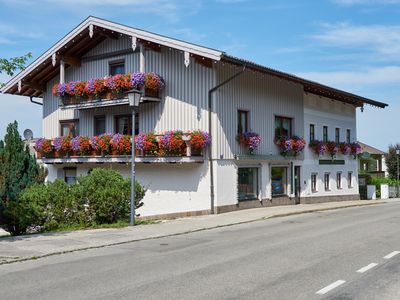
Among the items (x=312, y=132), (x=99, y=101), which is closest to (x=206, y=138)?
(x=99, y=101)

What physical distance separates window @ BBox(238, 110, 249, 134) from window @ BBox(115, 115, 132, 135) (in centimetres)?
521

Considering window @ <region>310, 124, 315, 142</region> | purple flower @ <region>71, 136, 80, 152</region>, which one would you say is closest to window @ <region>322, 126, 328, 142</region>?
window @ <region>310, 124, 315, 142</region>

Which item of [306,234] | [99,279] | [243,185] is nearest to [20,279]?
[99,279]

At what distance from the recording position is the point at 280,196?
26.1 meters

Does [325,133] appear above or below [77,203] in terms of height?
above

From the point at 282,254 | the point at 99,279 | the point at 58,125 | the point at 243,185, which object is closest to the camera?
the point at 99,279

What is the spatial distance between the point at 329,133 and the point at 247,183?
994 centimetres

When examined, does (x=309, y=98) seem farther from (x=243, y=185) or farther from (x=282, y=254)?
(x=282, y=254)

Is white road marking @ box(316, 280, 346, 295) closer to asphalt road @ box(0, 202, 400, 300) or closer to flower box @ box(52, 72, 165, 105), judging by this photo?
asphalt road @ box(0, 202, 400, 300)

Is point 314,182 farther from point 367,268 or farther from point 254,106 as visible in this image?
point 367,268

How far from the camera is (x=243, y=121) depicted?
23.6 metres

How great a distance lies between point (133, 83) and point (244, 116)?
5.22 metres

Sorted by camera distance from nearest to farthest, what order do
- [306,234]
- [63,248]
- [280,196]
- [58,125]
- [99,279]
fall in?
[99,279]
[63,248]
[306,234]
[280,196]
[58,125]

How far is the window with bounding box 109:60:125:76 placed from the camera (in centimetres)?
2506
